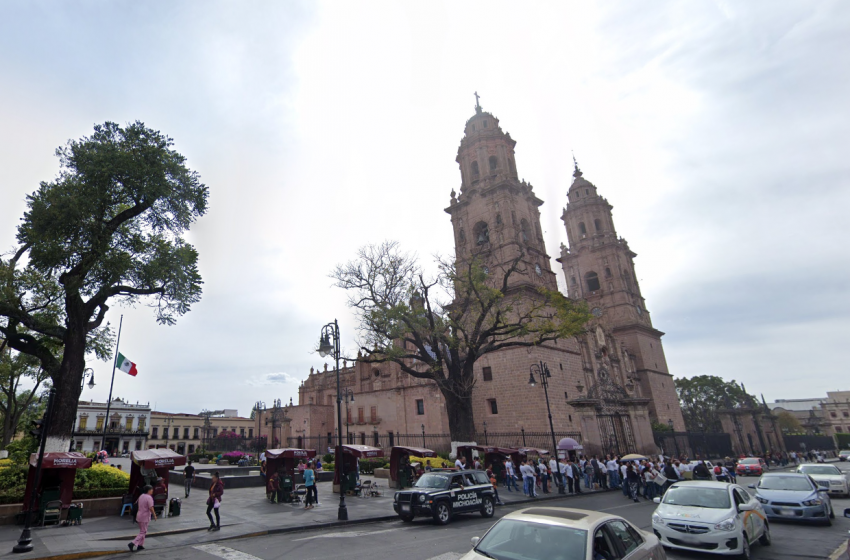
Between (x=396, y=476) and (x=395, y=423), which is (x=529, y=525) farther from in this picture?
(x=395, y=423)

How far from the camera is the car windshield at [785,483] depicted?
12.8 meters

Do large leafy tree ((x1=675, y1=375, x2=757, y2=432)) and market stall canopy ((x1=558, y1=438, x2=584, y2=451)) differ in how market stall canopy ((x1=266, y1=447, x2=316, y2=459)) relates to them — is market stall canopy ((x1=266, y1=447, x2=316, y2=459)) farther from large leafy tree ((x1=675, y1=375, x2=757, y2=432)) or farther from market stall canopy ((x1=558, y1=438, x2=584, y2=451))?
large leafy tree ((x1=675, y1=375, x2=757, y2=432))

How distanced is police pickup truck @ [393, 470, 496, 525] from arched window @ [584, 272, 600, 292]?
150 feet

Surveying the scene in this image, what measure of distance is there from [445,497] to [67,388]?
46.8ft

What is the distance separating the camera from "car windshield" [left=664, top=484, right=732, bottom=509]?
9477mm

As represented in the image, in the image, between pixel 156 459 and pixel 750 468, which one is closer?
pixel 156 459

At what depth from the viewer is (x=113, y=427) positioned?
2373 inches

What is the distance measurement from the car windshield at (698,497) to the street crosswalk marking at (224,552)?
9.33m

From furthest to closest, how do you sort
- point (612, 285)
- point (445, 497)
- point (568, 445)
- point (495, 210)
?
point (612, 285) → point (495, 210) → point (568, 445) → point (445, 497)

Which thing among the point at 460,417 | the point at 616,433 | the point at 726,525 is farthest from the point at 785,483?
the point at 616,433

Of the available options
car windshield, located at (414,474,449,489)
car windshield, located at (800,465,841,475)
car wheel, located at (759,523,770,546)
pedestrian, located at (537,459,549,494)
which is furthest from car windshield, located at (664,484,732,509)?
pedestrian, located at (537,459,549,494)

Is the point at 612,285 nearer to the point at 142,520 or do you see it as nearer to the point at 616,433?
the point at 616,433

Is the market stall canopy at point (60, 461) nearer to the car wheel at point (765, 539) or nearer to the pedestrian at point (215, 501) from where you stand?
the pedestrian at point (215, 501)

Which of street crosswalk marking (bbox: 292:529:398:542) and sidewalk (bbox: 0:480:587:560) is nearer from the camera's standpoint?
sidewalk (bbox: 0:480:587:560)
